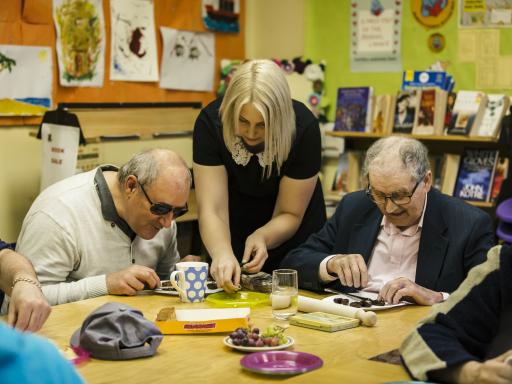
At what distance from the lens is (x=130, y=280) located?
9.29 ft

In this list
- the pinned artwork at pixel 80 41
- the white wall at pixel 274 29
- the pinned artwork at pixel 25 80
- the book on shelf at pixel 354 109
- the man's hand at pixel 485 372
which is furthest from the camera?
the white wall at pixel 274 29

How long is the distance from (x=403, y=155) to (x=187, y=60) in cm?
303

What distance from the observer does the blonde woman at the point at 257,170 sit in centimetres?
307

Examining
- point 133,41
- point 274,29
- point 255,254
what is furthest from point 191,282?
point 274,29

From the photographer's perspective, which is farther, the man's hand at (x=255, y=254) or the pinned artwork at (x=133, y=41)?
the pinned artwork at (x=133, y=41)

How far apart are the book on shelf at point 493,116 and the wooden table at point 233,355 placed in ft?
7.39

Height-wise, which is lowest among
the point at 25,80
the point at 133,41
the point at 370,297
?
the point at 370,297

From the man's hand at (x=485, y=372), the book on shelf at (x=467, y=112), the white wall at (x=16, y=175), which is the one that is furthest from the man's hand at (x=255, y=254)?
the book on shelf at (x=467, y=112)

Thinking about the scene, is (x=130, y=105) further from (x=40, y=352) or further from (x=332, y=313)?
(x=40, y=352)

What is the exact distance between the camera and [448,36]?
17.0 feet

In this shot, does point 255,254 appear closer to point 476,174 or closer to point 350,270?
point 350,270

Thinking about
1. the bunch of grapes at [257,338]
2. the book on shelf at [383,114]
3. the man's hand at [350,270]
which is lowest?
the bunch of grapes at [257,338]

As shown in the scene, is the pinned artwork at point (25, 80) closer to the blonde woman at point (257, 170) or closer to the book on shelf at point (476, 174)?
the blonde woman at point (257, 170)

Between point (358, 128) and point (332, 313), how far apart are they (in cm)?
294
